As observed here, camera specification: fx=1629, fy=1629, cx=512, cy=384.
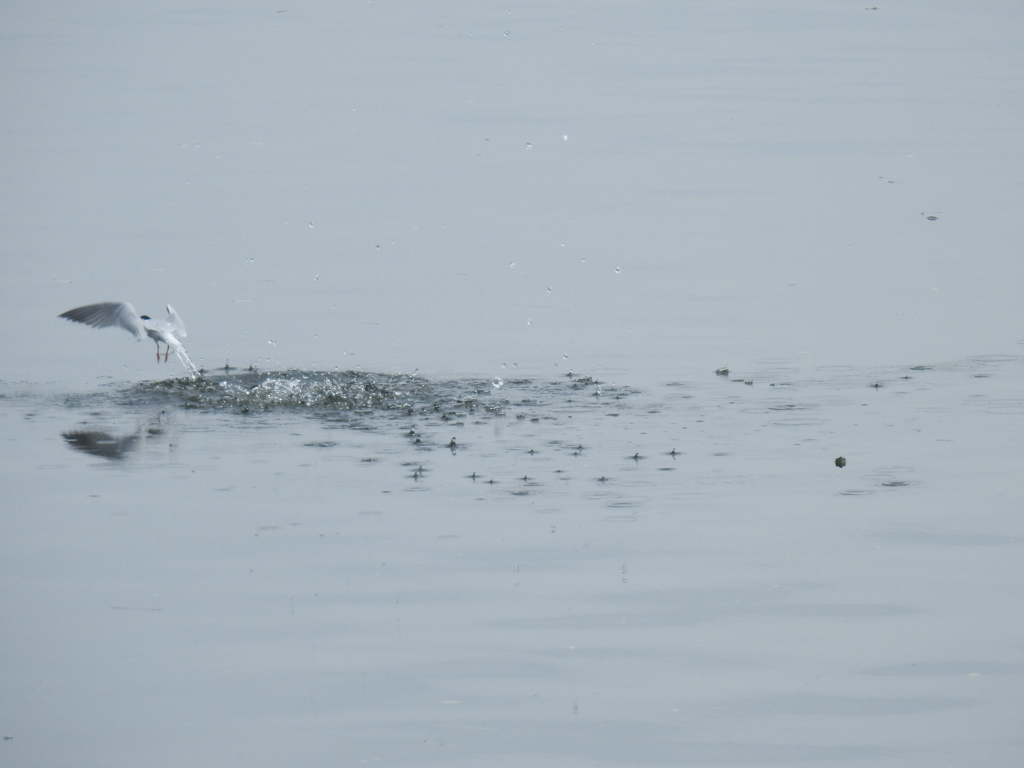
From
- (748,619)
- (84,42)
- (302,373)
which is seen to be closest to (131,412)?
(302,373)

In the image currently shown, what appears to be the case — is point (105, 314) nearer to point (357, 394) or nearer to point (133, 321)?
point (133, 321)

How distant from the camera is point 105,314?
1282 centimetres

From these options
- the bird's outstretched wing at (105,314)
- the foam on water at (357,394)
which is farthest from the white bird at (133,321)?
the foam on water at (357,394)

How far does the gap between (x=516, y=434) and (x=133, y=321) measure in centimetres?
349

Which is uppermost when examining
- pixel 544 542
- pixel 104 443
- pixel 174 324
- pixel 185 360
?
pixel 174 324

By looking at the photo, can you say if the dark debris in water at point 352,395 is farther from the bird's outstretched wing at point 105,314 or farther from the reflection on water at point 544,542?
the bird's outstretched wing at point 105,314

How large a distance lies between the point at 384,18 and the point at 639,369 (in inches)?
1036

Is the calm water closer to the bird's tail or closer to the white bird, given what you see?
the bird's tail

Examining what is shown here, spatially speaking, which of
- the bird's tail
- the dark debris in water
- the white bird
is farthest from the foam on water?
the white bird

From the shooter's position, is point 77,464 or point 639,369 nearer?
point 77,464

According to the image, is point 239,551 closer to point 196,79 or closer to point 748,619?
point 748,619

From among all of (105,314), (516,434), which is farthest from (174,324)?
(516,434)

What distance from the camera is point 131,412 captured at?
38.0ft

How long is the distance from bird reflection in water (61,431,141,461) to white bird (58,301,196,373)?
1.55m
